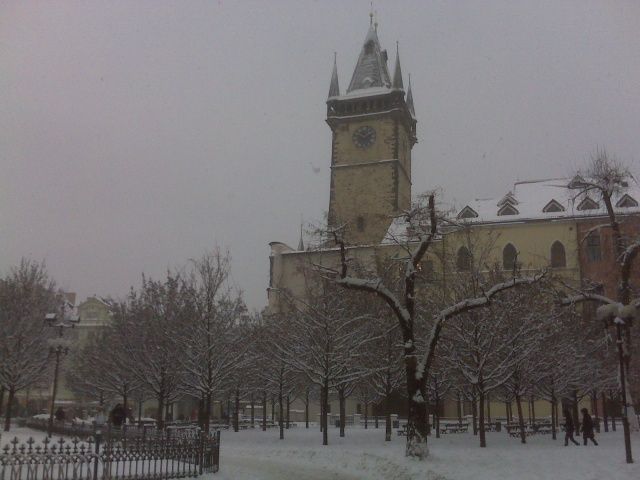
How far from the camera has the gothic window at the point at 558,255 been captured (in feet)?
171

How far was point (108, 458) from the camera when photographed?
14031 millimetres

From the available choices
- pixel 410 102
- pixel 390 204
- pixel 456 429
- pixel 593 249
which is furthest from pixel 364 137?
pixel 456 429

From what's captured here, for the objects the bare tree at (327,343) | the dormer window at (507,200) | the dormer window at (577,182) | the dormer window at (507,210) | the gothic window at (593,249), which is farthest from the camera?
the dormer window at (507,200)

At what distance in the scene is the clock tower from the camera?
210 ft

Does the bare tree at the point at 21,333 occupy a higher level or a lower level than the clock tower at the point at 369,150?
lower

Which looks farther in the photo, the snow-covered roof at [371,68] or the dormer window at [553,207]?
the snow-covered roof at [371,68]

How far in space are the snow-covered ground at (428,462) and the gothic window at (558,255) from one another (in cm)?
2818

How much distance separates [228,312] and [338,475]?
12605 millimetres

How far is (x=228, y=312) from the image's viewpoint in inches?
1207

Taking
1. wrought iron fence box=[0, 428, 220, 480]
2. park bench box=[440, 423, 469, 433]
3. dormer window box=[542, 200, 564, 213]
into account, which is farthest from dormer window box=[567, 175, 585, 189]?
dormer window box=[542, 200, 564, 213]

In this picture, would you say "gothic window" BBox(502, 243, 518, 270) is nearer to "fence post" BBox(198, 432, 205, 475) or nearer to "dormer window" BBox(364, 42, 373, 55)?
"dormer window" BBox(364, 42, 373, 55)

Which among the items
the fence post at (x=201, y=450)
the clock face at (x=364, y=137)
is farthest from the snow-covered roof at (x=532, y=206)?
the fence post at (x=201, y=450)

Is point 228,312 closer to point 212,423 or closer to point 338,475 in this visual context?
point 338,475

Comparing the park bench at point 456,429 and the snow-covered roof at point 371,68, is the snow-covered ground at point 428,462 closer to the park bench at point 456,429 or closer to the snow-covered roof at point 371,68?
the park bench at point 456,429
